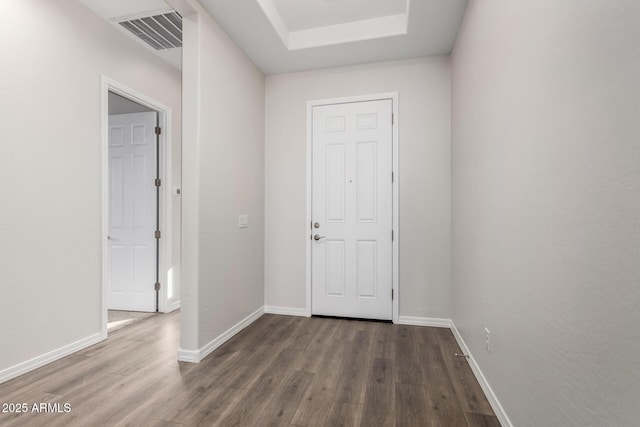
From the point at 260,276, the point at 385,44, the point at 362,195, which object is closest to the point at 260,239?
the point at 260,276

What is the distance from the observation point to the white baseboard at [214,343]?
2396 mm

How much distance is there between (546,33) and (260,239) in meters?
2.95

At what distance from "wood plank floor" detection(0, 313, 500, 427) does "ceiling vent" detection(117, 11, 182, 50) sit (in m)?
2.86

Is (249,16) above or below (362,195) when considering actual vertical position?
above

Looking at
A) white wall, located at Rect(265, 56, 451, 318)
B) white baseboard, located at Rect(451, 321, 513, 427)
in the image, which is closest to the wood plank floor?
white baseboard, located at Rect(451, 321, 513, 427)

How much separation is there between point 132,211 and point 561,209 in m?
3.97

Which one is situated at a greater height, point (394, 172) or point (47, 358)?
point (394, 172)

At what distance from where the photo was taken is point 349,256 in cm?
341

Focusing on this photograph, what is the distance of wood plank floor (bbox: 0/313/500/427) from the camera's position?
1.72 meters

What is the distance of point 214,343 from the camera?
262 centimetres

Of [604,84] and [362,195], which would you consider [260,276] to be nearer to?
[362,195]

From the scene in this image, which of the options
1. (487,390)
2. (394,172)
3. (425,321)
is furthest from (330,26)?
(487,390)

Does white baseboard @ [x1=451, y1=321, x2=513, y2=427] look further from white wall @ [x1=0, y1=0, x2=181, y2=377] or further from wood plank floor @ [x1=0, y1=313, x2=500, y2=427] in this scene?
white wall @ [x1=0, y1=0, x2=181, y2=377]

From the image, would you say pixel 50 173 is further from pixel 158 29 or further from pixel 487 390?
pixel 487 390
